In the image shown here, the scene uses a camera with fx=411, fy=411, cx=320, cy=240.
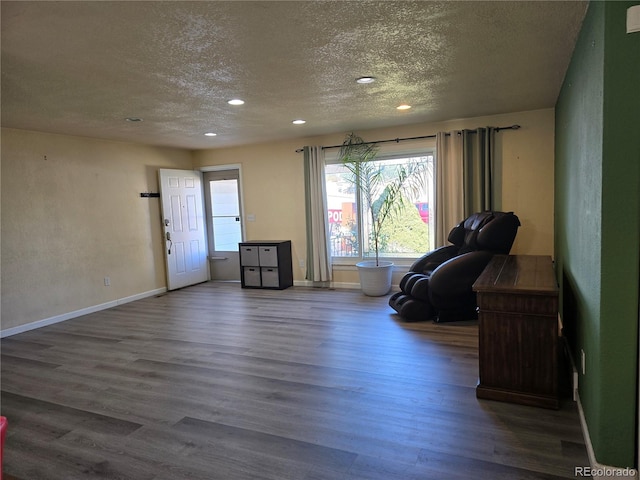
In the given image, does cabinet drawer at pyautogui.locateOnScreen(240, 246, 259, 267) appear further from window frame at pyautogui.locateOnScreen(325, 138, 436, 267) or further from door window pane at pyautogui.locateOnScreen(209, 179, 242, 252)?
window frame at pyautogui.locateOnScreen(325, 138, 436, 267)

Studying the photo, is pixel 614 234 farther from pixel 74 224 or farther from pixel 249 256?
pixel 74 224

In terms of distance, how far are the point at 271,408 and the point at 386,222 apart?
3820 mm

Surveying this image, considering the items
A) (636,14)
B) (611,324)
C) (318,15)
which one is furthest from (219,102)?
(611,324)

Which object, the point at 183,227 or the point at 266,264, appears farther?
the point at 183,227

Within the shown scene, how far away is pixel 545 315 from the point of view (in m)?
2.50

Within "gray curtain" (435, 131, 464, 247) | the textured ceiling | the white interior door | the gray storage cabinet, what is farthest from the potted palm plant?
the white interior door

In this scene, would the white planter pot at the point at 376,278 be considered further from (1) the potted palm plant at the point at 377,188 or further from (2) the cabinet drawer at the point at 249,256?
(2) the cabinet drawer at the point at 249,256

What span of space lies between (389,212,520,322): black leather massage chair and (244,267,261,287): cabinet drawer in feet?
8.91

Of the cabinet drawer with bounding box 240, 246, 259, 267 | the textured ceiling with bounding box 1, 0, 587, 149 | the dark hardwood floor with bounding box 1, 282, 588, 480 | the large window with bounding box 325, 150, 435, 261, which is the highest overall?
the textured ceiling with bounding box 1, 0, 587, 149

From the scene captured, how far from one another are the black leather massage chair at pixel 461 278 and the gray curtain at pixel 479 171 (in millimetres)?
687

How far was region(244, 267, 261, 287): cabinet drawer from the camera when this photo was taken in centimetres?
672

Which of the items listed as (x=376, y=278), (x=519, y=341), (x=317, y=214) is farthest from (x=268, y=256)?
(x=519, y=341)

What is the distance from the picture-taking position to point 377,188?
600cm

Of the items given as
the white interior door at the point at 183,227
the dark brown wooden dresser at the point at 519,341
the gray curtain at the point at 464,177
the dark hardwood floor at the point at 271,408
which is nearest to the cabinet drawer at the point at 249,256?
the white interior door at the point at 183,227
